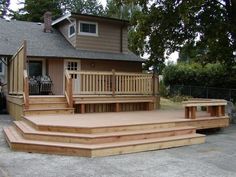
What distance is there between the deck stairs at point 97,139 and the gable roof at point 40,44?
8960 millimetres

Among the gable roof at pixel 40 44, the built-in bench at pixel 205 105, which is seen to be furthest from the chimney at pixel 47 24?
the built-in bench at pixel 205 105

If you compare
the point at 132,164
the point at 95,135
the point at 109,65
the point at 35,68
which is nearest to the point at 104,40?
the point at 109,65

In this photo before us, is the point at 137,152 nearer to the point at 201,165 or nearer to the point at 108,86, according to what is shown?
the point at 201,165

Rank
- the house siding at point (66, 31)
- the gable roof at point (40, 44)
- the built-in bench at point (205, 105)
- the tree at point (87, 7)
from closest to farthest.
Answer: the built-in bench at point (205, 105) → the gable roof at point (40, 44) → the house siding at point (66, 31) → the tree at point (87, 7)

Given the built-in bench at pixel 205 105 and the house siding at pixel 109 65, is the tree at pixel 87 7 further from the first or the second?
the built-in bench at pixel 205 105

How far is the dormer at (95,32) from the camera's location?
1861cm

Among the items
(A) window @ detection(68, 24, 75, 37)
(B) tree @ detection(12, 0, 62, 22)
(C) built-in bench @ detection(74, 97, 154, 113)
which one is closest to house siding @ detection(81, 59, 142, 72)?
(A) window @ detection(68, 24, 75, 37)

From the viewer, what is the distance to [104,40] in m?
19.4

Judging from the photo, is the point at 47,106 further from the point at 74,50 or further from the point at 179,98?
the point at 179,98

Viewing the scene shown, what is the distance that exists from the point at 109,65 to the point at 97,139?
11.7m

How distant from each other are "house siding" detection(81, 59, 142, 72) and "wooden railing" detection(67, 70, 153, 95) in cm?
408

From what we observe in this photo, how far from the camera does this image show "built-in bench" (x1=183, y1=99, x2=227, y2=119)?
9.85m

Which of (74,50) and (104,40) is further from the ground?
(104,40)

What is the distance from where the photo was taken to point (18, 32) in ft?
64.1
